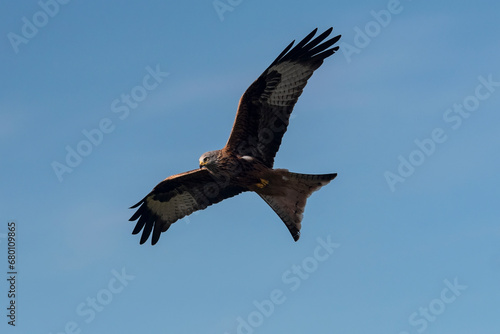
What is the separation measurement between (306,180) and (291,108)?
118 cm

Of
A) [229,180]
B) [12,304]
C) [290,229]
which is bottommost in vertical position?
[290,229]

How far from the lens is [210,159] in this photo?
14531 millimetres

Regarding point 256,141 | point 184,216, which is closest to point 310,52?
point 256,141

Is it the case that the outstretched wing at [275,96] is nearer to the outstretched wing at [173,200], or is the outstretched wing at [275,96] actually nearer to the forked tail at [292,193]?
the forked tail at [292,193]

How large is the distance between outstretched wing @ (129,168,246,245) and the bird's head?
40.4 inches

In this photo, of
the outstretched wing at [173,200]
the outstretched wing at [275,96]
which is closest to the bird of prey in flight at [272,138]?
the outstretched wing at [275,96]

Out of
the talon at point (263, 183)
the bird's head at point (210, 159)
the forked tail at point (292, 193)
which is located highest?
the bird's head at point (210, 159)

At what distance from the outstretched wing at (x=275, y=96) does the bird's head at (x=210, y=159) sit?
0.22 m

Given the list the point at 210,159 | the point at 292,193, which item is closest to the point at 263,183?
the point at 292,193

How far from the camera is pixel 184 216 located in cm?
1620

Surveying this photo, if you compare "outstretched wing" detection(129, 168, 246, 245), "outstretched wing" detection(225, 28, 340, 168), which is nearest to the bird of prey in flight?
"outstretched wing" detection(225, 28, 340, 168)

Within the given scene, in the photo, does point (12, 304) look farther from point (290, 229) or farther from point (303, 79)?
point (303, 79)

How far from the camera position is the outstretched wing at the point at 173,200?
15703mm

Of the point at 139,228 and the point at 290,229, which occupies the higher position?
the point at 139,228
